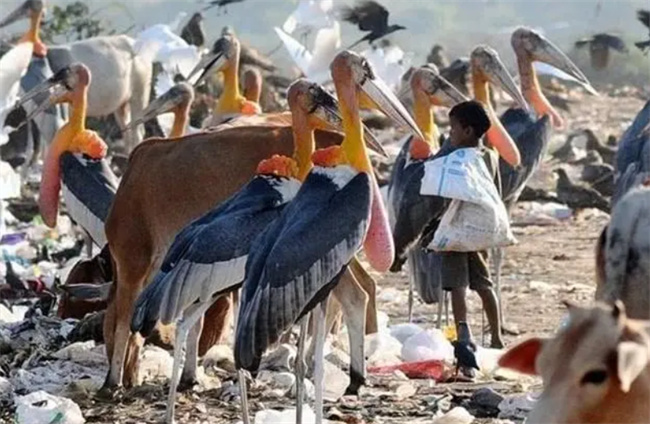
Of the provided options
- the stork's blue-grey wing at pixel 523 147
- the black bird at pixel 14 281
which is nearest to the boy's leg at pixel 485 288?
the stork's blue-grey wing at pixel 523 147

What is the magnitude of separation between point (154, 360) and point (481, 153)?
1990 mm

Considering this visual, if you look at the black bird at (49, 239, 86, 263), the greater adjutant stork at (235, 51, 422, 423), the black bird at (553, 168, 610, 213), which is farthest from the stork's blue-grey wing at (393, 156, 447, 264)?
the black bird at (553, 168, 610, 213)

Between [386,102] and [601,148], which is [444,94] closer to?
[386,102]

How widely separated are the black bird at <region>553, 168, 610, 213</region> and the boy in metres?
6.29

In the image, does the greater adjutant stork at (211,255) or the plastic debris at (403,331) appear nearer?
the greater adjutant stork at (211,255)

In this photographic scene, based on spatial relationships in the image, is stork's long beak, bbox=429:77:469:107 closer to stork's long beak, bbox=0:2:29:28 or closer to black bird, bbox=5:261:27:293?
black bird, bbox=5:261:27:293

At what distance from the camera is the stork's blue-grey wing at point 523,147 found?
11.9 m

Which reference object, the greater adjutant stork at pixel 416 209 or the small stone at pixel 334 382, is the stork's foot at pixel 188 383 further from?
the greater adjutant stork at pixel 416 209

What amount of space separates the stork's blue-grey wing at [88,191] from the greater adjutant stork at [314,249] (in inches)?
121

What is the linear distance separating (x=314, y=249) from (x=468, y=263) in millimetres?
2746

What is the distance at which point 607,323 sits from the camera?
15.3 feet

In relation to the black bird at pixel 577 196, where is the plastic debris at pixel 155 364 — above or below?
above

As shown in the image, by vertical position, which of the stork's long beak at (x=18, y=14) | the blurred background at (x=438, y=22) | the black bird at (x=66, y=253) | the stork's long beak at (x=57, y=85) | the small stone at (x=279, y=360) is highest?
the stork's long beak at (x=57, y=85)

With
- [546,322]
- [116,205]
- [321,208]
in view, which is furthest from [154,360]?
[546,322]
